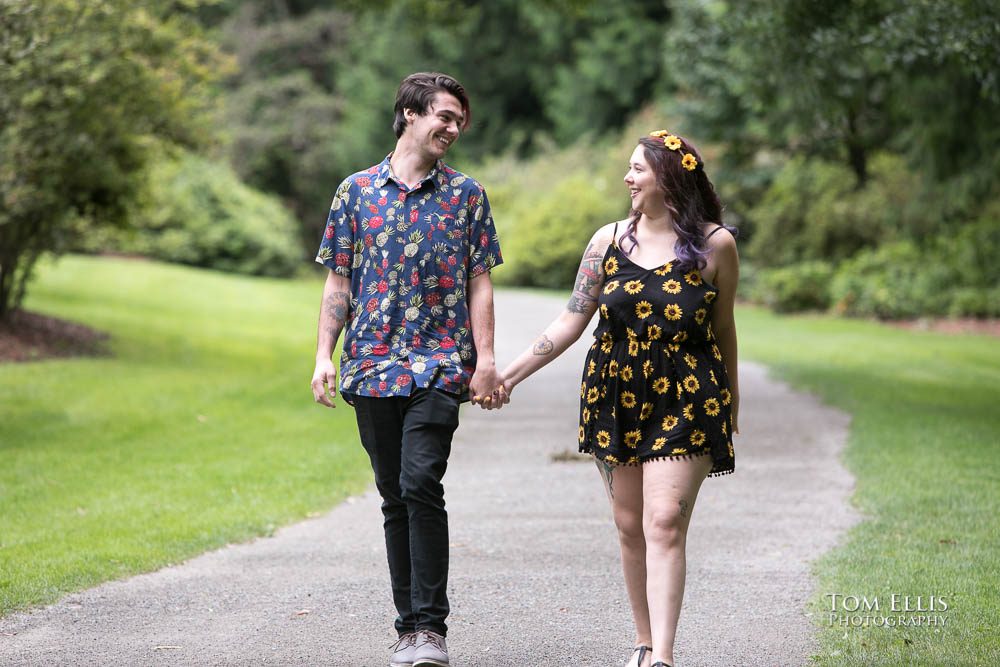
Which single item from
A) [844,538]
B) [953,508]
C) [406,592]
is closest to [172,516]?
[406,592]

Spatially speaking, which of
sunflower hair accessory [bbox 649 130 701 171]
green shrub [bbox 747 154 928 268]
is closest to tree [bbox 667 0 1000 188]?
sunflower hair accessory [bbox 649 130 701 171]

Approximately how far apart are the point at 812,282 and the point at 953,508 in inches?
782

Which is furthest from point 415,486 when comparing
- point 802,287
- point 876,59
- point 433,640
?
point 802,287

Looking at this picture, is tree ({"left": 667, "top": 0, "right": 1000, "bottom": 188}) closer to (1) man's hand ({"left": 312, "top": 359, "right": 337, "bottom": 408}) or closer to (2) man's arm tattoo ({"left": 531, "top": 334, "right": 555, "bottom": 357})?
(2) man's arm tattoo ({"left": 531, "top": 334, "right": 555, "bottom": 357})

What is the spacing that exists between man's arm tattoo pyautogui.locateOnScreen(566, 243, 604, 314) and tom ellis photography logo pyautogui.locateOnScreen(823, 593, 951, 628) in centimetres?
177

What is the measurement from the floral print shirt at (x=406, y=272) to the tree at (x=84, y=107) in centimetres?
664

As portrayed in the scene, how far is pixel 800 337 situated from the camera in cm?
2103

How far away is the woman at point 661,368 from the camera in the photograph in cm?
423

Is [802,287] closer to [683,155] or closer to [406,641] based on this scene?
[683,155]

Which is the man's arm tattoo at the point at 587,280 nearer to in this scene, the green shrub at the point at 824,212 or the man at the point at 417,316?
the man at the point at 417,316

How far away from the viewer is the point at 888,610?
5.39 m

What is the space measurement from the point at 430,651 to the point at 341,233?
149cm

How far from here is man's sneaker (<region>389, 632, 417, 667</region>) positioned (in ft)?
14.8

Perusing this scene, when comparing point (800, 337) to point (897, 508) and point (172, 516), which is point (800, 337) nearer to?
point (897, 508)
